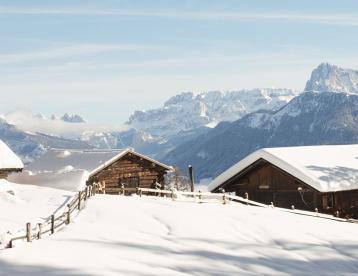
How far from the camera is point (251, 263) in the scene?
15.2 metres

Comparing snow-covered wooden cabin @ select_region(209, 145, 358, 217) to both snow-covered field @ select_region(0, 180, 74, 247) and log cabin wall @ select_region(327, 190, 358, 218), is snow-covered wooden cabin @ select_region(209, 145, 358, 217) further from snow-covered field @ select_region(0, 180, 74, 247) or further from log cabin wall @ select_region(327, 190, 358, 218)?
snow-covered field @ select_region(0, 180, 74, 247)

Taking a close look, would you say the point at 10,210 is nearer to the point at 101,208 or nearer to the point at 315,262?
the point at 101,208

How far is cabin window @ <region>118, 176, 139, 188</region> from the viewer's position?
4174cm

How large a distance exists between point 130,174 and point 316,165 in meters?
16.2

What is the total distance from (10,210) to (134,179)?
14.2 m

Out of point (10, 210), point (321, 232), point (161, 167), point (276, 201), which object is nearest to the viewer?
point (321, 232)

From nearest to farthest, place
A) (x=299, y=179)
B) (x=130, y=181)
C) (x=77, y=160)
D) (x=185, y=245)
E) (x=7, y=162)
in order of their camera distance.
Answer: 1. (x=185, y=245)
2. (x=299, y=179)
3. (x=7, y=162)
4. (x=130, y=181)
5. (x=77, y=160)

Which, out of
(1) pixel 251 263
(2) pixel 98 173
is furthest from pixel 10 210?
(1) pixel 251 263

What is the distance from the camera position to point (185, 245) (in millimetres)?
16578

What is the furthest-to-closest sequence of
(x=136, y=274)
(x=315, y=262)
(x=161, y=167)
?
1. (x=161, y=167)
2. (x=315, y=262)
3. (x=136, y=274)

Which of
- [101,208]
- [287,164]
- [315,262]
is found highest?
[287,164]

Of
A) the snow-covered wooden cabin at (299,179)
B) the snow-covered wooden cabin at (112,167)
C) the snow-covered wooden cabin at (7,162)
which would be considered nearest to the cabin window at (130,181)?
the snow-covered wooden cabin at (112,167)

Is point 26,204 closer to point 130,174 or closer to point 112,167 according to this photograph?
point 112,167

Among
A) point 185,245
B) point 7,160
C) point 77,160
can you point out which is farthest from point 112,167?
point 185,245
